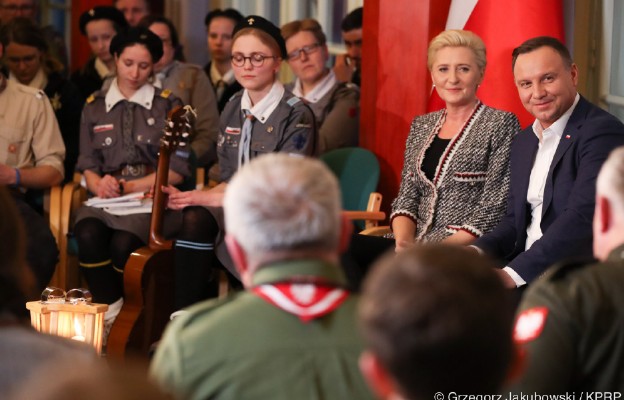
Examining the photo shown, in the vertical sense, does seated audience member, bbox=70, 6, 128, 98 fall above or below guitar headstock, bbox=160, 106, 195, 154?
above

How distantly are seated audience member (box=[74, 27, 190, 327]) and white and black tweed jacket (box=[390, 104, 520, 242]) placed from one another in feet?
3.71

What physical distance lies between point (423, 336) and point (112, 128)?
3.57 m

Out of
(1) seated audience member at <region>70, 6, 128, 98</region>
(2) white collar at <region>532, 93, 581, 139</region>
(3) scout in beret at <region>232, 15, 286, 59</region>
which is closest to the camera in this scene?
(2) white collar at <region>532, 93, 581, 139</region>

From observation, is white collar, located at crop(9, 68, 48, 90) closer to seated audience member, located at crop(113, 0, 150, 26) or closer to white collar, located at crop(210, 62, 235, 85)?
Answer: white collar, located at crop(210, 62, 235, 85)

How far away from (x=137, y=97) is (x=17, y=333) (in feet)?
10.5

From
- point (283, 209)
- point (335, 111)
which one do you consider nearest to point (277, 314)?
point (283, 209)

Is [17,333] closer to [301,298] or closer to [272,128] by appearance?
[301,298]

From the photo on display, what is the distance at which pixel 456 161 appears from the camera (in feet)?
12.1

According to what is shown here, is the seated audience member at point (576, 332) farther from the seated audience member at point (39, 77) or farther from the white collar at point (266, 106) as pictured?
the seated audience member at point (39, 77)

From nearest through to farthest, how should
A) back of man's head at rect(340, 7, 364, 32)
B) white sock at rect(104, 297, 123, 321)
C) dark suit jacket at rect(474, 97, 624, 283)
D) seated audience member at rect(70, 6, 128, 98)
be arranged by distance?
dark suit jacket at rect(474, 97, 624, 283) < white sock at rect(104, 297, 123, 321) < back of man's head at rect(340, 7, 364, 32) < seated audience member at rect(70, 6, 128, 98)

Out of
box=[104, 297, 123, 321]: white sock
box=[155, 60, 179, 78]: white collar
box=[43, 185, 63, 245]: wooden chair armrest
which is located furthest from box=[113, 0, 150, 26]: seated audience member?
box=[104, 297, 123, 321]: white sock

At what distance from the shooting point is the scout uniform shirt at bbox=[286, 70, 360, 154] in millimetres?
4789

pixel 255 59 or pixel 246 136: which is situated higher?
pixel 255 59

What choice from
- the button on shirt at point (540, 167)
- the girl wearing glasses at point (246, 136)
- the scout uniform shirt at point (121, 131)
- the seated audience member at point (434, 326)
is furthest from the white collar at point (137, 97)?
the seated audience member at point (434, 326)
